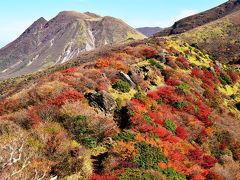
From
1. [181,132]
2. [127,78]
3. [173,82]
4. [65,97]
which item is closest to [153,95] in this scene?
[127,78]

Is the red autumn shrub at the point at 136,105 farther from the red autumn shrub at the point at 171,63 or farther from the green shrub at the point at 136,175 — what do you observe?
the red autumn shrub at the point at 171,63

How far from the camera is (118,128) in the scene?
2450 cm

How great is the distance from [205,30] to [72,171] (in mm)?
179252

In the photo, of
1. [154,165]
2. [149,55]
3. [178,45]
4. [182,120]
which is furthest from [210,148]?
[178,45]

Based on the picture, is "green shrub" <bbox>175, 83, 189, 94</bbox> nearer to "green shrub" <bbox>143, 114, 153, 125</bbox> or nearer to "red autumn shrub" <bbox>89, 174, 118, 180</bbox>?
"green shrub" <bbox>143, 114, 153, 125</bbox>

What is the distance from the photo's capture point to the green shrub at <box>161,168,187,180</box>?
64.5 feet

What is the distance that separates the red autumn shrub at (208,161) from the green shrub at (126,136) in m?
5.56

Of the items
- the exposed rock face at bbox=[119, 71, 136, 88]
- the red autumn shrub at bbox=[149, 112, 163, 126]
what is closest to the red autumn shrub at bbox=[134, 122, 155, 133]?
the red autumn shrub at bbox=[149, 112, 163, 126]

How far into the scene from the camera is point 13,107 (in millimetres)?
26984

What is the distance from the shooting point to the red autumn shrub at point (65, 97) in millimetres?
24547

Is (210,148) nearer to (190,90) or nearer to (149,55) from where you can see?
(190,90)

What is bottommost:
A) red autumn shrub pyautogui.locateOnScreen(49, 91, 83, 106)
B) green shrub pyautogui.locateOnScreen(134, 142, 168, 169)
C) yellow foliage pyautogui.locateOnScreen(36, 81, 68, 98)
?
green shrub pyautogui.locateOnScreen(134, 142, 168, 169)

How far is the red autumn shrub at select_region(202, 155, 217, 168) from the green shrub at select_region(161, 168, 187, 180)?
4.21 m

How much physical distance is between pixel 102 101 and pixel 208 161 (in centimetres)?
857
